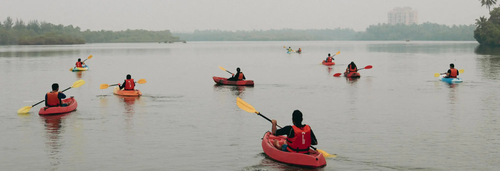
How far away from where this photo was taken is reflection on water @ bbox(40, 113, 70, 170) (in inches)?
586

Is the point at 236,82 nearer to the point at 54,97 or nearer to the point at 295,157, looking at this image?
the point at 54,97

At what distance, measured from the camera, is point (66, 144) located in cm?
1667

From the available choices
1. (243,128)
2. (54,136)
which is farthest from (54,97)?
(243,128)

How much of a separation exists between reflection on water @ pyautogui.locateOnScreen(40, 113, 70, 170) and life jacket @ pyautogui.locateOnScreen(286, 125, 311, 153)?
6083mm

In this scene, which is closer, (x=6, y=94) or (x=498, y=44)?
(x=6, y=94)

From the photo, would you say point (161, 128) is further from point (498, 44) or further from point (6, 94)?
point (498, 44)

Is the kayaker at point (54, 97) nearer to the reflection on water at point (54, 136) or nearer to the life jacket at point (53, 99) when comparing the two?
the life jacket at point (53, 99)

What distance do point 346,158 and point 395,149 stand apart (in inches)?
76.3

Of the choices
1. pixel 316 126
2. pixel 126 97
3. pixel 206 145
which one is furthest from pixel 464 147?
pixel 126 97

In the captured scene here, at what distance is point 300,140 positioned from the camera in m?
13.0

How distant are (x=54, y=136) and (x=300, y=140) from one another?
9131 millimetres

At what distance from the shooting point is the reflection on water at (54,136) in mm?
14883

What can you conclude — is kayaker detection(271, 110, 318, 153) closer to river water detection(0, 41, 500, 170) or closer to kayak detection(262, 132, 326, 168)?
kayak detection(262, 132, 326, 168)

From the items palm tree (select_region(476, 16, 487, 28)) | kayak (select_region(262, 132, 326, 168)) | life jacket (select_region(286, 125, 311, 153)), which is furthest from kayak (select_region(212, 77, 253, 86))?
palm tree (select_region(476, 16, 487, 28))
